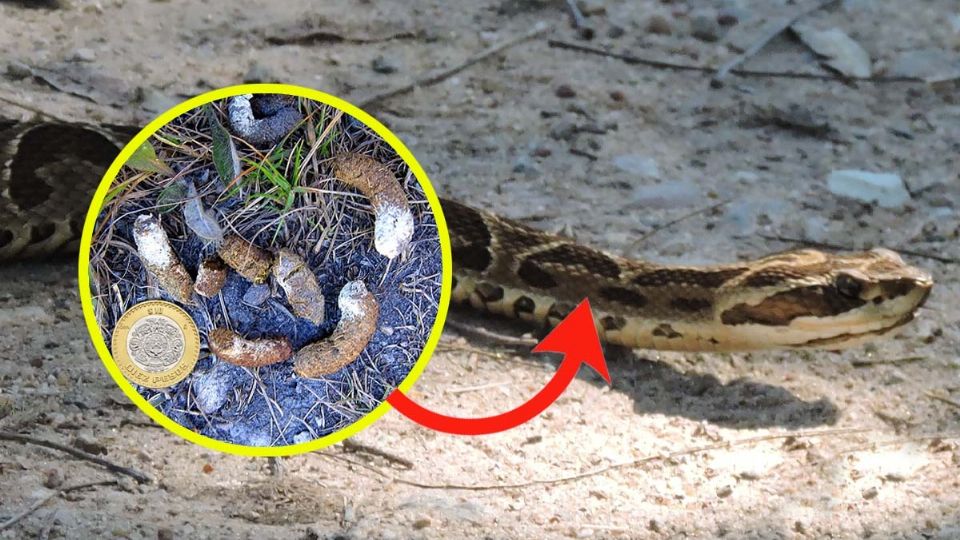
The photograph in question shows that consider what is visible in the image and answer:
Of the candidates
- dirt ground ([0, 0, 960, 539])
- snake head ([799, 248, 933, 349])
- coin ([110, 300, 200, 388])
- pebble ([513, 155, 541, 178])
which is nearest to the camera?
coin ([110, 300, 200, 388])

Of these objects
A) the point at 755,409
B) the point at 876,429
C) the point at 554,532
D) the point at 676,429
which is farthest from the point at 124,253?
the point at 876,429

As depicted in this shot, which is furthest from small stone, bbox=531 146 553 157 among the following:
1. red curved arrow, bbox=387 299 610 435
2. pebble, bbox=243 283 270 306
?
pebble, bbox=243 283 270 306

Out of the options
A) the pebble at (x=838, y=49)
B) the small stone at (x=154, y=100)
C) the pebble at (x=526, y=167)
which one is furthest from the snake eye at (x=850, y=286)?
the small stone at (x=154, y=100)

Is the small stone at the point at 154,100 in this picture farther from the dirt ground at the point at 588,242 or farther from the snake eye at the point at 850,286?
the snake eye at the point at 850,286

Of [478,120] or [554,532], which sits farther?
[478,120]

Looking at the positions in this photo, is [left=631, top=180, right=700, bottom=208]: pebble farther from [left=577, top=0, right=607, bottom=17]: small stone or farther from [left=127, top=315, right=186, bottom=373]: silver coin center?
[left=127, top=315, right=186, bottom=373]: silver coin center

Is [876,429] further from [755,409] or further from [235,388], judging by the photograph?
[235,388]
